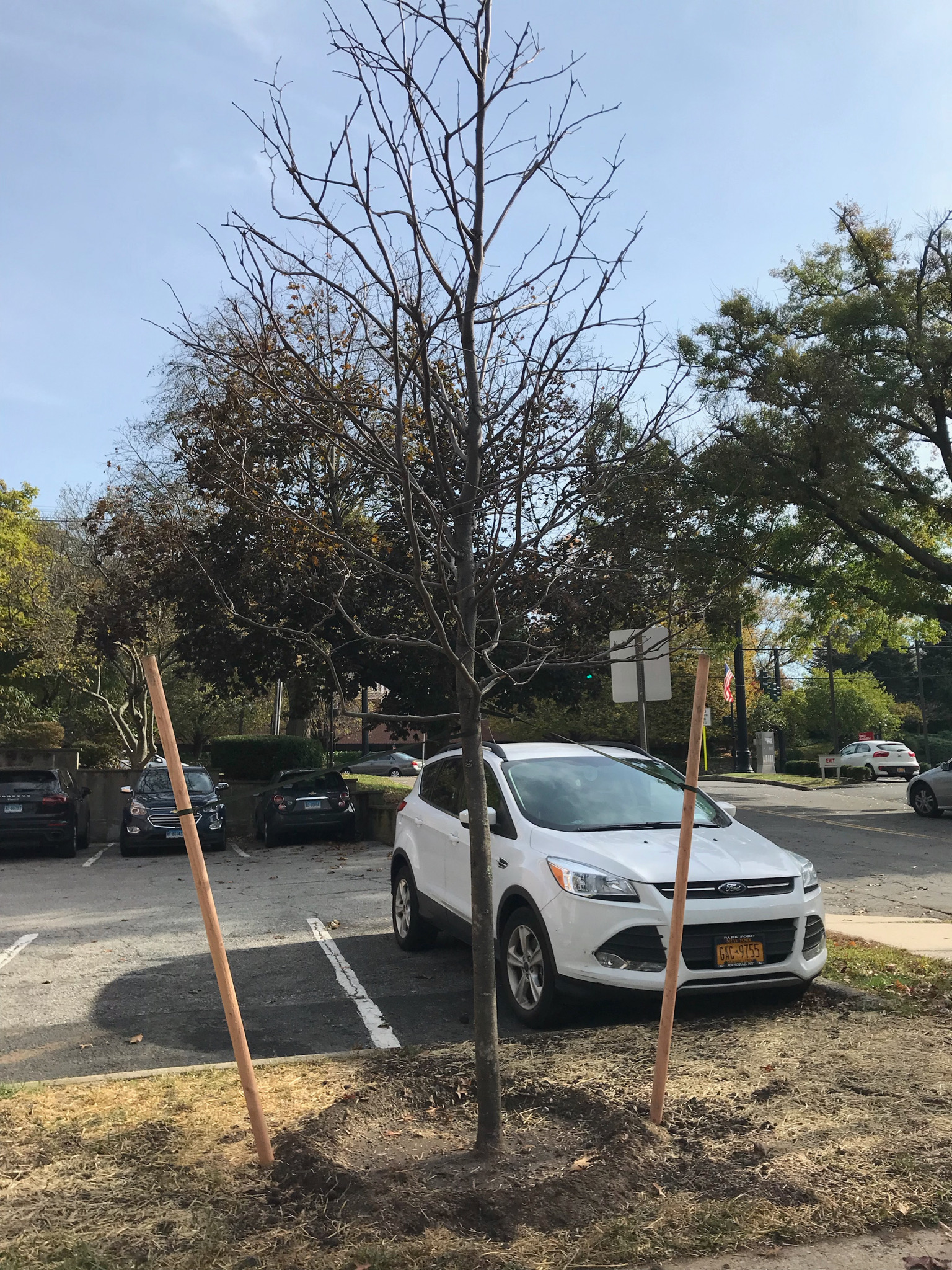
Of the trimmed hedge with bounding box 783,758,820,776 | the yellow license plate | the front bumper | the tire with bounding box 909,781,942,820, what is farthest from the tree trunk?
the trimmed hedge with bounding box 783,758,820,776

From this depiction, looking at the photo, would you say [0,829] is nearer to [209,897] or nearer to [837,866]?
[837,866]

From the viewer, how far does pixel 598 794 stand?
7.74 metres

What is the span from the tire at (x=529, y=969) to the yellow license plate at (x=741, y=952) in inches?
38.0

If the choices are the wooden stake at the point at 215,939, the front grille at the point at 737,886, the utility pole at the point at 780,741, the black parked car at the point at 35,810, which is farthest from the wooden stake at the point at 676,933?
the utility pole at the point at 780,741

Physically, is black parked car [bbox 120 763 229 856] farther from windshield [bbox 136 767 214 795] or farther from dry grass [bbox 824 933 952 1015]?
dry grass [bbox 824 933 952 1015]

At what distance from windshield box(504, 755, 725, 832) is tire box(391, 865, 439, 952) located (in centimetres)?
171

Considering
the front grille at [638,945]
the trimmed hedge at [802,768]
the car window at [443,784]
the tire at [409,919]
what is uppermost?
the car window at [443,784]

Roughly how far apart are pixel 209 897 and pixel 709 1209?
2051mm

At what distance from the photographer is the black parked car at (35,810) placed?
18.3 metres

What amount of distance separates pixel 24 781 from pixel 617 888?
583 inches

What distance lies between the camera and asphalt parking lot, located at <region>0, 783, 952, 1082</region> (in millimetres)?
6719

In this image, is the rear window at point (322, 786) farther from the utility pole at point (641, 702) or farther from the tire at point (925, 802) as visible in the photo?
the tire at point (925, 802)

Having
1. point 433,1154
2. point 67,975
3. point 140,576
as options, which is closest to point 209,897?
point 433,1154

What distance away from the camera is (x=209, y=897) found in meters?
4.10
